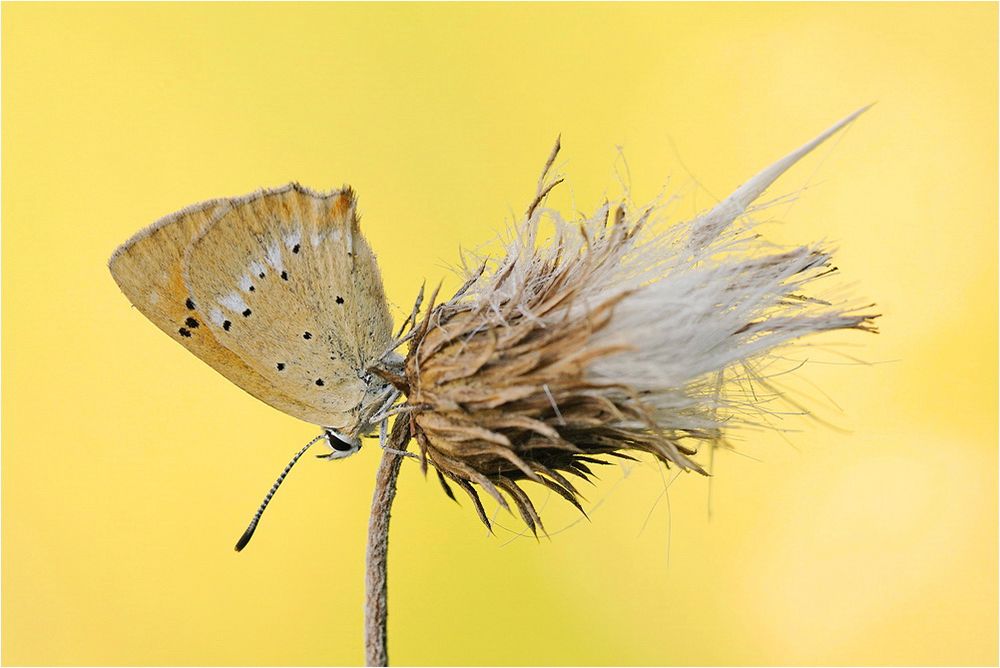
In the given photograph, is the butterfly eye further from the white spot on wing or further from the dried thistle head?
the white spot on wing

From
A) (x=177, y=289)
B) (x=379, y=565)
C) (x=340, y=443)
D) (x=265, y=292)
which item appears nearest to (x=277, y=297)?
(x=265, y=292)

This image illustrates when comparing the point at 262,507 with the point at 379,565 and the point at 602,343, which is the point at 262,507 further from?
the point at 602,343

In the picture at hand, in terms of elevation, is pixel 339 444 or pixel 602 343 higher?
pixel 339 444

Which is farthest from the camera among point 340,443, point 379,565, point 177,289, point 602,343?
point 340,443

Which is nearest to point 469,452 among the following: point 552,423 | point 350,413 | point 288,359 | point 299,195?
point 552,423

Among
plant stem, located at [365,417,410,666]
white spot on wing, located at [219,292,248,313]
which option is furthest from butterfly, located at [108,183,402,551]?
A: plant stem, located at [365,417,410,666]

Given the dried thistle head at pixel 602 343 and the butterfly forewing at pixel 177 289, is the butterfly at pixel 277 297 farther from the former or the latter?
the dried thistle head at pixel 602 343

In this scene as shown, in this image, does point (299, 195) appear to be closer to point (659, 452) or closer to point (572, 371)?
point (572, 371)
